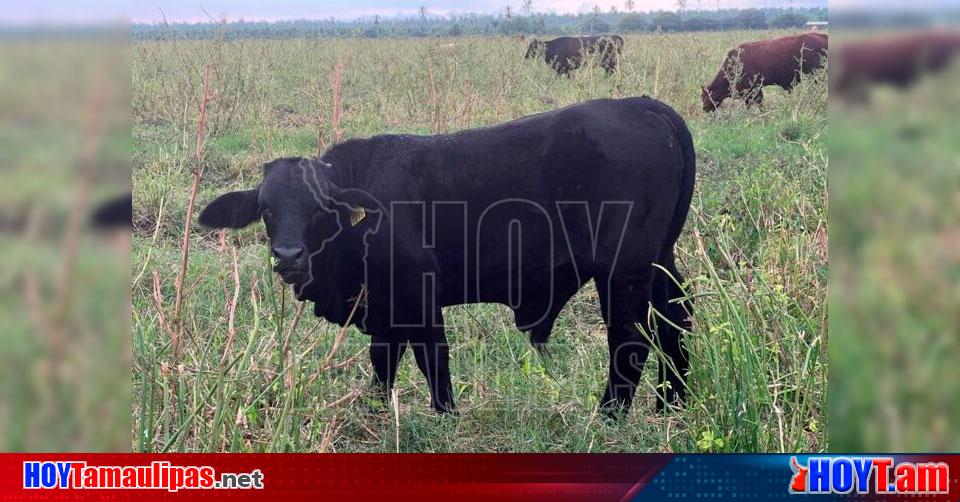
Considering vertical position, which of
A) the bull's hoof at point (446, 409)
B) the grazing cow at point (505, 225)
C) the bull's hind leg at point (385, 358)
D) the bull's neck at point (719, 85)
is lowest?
the bull's hoof at point (446, 409)

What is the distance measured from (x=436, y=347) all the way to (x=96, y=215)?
Answer: 8.12 ft

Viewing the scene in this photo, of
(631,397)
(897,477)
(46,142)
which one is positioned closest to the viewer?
(46,142)

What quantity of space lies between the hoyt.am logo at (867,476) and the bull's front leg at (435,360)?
6.15ft

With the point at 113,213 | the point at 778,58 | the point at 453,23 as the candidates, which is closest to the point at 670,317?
the point at 453,23

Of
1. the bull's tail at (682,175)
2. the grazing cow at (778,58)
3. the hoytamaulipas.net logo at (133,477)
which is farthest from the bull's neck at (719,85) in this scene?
the hoytamaulipas.net logo at (133,477)

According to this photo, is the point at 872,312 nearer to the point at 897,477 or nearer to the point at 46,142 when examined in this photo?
the point at 897,477

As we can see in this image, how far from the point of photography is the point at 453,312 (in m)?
4.57

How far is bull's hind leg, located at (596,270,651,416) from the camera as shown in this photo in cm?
382

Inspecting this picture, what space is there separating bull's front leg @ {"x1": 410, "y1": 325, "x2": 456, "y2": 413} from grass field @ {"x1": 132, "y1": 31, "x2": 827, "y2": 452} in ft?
0.38

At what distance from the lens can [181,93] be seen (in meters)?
6.25

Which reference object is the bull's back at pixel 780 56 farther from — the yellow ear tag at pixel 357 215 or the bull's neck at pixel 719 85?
the yellow ear tag at pixel 357 215

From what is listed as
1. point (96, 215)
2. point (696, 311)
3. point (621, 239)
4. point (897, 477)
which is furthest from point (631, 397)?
point (96, 215)

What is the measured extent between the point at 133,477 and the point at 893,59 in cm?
207

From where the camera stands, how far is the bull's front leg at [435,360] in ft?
12.6
